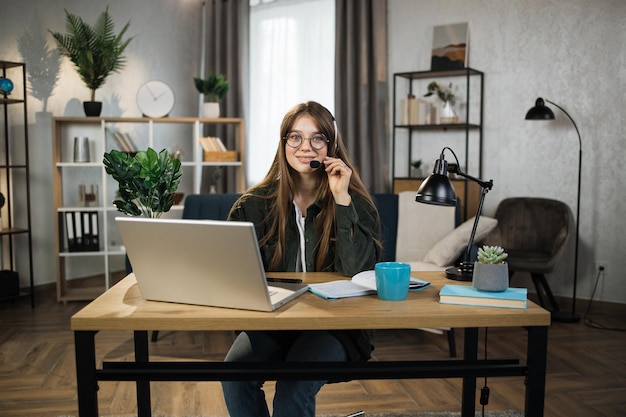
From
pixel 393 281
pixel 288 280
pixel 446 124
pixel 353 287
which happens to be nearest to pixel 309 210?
pixel 288 280

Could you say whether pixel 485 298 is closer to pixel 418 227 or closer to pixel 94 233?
pixel 418 227

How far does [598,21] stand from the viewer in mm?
4508

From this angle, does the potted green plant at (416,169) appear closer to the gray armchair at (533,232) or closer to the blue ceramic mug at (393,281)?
the gray armchair at (533,232)

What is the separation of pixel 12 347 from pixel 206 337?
3.50 ft

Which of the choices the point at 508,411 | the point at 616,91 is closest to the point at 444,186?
the point at 508,411

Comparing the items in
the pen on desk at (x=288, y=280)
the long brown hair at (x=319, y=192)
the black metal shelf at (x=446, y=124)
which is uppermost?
the black metal shelf at (x=446, y=124)

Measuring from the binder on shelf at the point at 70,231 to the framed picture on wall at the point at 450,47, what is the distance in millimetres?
2940

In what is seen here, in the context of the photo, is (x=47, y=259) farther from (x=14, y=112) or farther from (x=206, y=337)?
(x=206, y=337)

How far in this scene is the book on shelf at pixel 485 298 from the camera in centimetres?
159

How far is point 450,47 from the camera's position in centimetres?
499

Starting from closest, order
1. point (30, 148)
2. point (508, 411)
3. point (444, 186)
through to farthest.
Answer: point (444, 186) < point (508, 411) < point (30, 148)

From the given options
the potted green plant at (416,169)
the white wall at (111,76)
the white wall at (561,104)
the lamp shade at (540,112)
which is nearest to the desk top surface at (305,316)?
the lamp shade at (540,112)

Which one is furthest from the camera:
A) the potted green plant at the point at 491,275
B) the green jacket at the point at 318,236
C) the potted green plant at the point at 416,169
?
the potted green plant at the point at 416,169

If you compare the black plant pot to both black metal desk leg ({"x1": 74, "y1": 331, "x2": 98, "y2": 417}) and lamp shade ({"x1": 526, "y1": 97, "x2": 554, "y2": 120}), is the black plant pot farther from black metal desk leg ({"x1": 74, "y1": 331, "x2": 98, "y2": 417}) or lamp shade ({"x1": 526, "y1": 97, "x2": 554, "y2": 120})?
black metal desk leg ({"x1": 74, "y1": 331, "x2": 98, "y2": 417})
